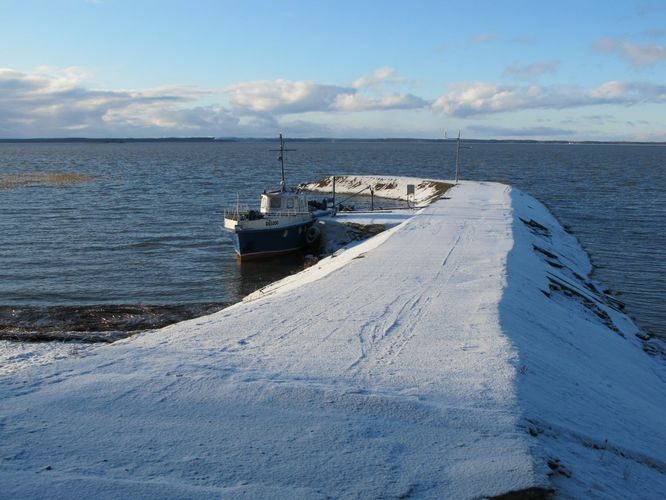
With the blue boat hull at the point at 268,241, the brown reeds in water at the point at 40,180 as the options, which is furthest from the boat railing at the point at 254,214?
the brown reeds in water at the point at 40,180

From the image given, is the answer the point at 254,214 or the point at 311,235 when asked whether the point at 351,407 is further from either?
the point at 311,235

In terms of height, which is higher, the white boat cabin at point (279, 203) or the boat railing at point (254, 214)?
the white boat cabin at point (279, 203)

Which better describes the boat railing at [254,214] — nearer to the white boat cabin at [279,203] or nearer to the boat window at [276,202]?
the white boat cabin at [279,203]

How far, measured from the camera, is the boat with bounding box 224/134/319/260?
3119cm

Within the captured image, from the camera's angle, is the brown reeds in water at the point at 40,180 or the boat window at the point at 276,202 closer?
the boat window at the point at 276,202

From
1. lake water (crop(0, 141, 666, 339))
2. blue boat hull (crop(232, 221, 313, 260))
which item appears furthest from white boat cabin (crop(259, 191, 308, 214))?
lake water (crop(0, 141, 666, 339))

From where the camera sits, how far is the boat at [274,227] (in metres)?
31.2

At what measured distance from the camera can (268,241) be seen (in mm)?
31969

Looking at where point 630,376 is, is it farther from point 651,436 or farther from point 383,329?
point 383,329

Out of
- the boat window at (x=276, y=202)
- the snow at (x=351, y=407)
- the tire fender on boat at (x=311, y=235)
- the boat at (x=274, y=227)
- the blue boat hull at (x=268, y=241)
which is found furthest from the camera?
the tire fender on boat at (x=311, y=235)

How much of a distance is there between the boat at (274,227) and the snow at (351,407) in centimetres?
1410

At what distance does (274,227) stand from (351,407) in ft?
75.0

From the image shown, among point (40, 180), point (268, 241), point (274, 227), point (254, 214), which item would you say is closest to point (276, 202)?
point (254, 214)

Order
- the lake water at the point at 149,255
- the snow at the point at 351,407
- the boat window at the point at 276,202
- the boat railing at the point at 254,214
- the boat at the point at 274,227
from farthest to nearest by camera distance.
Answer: the boat window at the point at 276,202 → the boat railing at the point at 254,214 → the boat at the point at 274,227 → the lake water at the point at 149,255 → the snow at the point at 351,407
